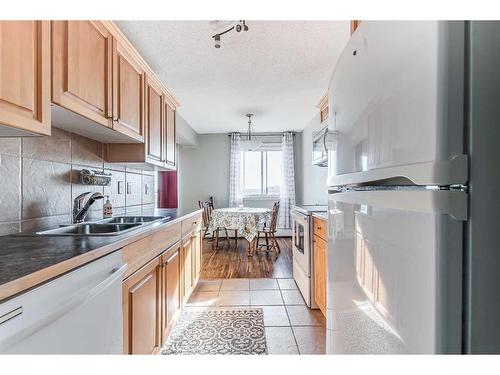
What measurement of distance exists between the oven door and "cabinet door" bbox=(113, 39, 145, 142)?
5.51ft

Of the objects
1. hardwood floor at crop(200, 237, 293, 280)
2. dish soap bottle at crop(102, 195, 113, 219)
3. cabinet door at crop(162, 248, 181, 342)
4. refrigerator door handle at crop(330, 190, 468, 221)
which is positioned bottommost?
hardwood floor at crop(200, 237, 293, 280)

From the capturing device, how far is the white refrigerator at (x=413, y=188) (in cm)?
48

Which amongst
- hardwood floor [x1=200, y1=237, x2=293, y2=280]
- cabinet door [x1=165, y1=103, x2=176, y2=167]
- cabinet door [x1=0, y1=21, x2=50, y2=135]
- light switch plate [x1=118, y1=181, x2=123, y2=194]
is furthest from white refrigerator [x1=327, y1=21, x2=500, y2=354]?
hardwood floor [x1=200, y1=237, x2=293, y2=280]

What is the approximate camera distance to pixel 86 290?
942 mm

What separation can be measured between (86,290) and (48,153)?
1077 mm

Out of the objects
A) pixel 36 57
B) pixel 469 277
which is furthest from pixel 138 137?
pixel 469 277

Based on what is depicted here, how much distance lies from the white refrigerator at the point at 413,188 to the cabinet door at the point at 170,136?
237 centimetres

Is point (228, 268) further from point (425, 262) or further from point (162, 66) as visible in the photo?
point (425, 262)

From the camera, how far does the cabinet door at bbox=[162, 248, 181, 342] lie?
1.82 meters

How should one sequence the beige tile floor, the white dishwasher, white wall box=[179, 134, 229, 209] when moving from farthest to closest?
white wall box=[179, 134, 229, 209]
the beige tile floor
the white dishwasher

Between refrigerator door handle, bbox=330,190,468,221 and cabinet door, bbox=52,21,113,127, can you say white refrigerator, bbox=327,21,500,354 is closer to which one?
refrigerator door handle, bbox=330,190,468,221

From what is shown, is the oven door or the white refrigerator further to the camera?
the oven door

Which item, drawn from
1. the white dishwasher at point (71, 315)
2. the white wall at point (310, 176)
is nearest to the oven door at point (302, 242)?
the white wall at point (310, 176)

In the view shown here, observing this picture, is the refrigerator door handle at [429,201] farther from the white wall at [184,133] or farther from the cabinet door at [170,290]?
the white wall at [184,133]
